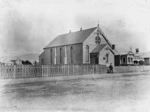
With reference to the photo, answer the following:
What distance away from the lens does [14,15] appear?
403 inches

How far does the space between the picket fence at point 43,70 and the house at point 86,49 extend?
18.1 feet

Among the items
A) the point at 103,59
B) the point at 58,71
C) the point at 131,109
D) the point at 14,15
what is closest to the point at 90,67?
the point at 58,71

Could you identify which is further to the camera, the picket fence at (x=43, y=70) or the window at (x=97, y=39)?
the window at (x=97, y=39)

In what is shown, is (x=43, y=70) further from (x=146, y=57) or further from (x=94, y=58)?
(x=146, y=57)

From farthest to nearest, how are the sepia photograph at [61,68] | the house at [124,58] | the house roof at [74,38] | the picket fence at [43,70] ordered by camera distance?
the house at [124,58]
the house roof at [74,38]
the picket fence at [43,70]
the sepia photograph at [61,68]

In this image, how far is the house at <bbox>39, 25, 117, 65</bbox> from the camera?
3175cm

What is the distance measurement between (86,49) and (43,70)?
528 inches

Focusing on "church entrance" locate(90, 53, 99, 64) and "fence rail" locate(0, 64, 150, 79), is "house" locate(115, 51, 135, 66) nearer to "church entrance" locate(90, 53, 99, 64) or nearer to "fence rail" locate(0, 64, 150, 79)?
"church entrance" locate(90, 53, 99, 64)

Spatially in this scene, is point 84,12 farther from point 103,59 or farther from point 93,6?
point 103,59

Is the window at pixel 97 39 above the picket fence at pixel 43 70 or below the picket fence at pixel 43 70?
above

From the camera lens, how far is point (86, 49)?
32.4m

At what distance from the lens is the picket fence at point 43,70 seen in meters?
17.6

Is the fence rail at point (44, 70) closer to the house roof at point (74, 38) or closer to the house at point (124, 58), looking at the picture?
the house roof at point (74, 38)

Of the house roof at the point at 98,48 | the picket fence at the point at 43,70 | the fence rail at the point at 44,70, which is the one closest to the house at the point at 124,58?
the house roof at the point at 98,48
